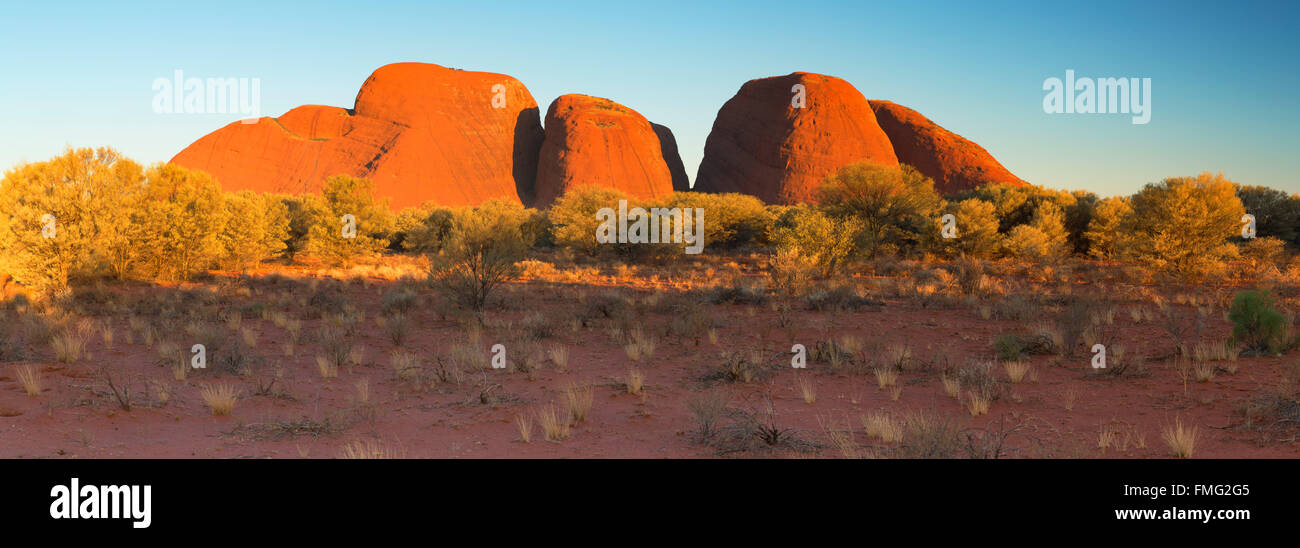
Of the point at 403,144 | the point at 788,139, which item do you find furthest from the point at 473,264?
the point at 403,144

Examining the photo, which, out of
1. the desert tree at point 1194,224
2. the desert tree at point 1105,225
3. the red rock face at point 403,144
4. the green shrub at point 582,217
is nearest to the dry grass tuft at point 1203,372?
the desert tree at point 1194,224

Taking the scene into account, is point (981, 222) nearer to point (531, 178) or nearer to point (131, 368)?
point (131, 368)

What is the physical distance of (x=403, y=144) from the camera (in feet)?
212

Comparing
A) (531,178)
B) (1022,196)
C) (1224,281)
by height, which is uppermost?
(531,178)

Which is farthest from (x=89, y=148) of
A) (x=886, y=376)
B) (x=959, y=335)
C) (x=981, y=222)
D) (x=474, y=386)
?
(x=981, y=222)

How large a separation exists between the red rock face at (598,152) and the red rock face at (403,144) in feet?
15.1

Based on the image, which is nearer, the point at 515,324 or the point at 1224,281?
the point at 515,324

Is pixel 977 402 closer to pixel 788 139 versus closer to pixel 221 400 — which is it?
pixel 221 400

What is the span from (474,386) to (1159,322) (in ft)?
39.5

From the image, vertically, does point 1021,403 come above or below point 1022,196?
below

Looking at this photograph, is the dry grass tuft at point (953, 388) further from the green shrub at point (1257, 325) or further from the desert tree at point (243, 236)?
the desert tree at point (243, 236)

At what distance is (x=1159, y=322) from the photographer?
460 inches

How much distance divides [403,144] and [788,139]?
3825 centimetres

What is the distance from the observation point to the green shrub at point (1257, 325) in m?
8.71
